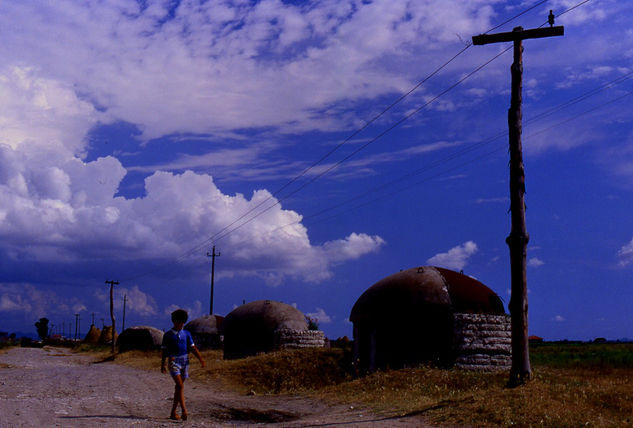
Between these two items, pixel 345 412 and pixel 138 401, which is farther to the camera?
pixel 138 401

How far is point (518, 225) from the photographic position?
14094 mm

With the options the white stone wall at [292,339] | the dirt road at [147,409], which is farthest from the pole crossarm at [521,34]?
the white stone wall at [292,339]

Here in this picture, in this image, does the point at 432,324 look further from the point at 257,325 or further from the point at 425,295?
the point at 257,325

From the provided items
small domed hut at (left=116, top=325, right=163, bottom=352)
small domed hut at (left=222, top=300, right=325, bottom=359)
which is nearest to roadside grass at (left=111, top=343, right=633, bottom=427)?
small domed hut at (left=222, top=300, right=325, bottom=359)

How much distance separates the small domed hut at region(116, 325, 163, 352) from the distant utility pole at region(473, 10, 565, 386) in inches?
1681

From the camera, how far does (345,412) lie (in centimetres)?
1301

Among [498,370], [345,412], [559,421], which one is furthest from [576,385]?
A: [345,412]

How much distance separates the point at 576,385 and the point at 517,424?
17.1 ft

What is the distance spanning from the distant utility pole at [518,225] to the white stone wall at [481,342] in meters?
4.15

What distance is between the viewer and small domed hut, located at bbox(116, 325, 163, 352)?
5288 cm

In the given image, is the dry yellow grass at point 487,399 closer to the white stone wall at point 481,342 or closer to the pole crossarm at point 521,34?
the white stone wall at point 481,342

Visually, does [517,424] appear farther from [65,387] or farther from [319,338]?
[319,338]

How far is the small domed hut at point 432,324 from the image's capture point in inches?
720

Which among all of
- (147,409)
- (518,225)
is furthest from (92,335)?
(518,225)
